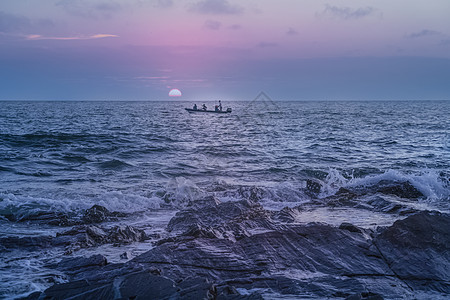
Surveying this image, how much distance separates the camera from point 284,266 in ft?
15.3

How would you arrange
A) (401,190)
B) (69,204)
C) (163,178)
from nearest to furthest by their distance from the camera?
(69,204)
(401,190)
(163,178)

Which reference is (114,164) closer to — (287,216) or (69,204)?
(69,204)

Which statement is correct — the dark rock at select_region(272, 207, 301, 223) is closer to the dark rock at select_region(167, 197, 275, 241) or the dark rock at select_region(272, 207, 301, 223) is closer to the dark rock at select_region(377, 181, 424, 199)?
the dark rock at select_region(167, 197, 275, 241)

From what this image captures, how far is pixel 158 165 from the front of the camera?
1568cm

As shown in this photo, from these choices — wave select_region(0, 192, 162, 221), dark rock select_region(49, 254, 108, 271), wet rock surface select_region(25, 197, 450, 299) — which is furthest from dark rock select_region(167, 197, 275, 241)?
wave select_region(0, 192, 162, 221)

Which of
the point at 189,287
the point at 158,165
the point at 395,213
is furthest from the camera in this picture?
the point at 158,165

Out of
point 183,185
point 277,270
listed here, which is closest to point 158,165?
point 183,185

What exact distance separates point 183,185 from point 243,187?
1913 millimetres

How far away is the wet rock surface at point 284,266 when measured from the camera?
3.78 m

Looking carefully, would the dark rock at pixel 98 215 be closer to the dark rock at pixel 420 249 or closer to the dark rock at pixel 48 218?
the dark rock at pixel 48 218

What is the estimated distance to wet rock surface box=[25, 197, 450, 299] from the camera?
12.4 feet

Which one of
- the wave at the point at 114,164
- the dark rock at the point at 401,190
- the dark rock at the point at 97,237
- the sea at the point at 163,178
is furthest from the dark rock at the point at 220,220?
the wave at the point at 114,164

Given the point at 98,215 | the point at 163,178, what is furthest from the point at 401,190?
the point at 98,215

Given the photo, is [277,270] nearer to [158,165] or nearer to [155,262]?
[155,262]
